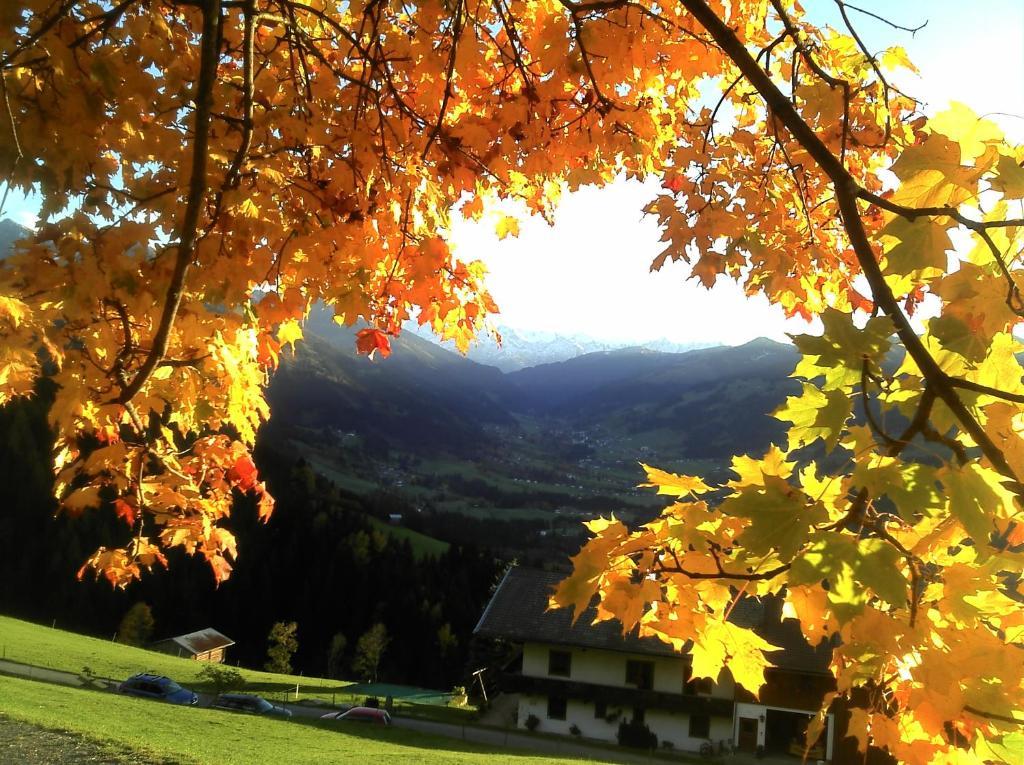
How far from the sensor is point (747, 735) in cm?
2214

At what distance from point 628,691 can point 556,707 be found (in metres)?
2.62

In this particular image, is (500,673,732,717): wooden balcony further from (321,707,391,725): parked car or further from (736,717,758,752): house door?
(321,707,391,725): parked car

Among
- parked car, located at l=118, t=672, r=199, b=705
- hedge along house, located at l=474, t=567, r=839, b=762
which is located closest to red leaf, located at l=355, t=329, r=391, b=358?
hedge along house, located at l=474, t=567, r=839, b=762

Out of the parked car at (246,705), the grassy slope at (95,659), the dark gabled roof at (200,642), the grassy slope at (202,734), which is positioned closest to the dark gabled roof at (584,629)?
the grassy slope at (202,734)

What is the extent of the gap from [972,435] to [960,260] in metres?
0.40

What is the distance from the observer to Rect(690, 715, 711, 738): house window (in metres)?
22.5

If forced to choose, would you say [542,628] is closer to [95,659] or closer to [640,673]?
[640,673]

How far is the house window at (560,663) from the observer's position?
2289 centimetres

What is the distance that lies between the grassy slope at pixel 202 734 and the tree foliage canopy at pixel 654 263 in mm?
9924

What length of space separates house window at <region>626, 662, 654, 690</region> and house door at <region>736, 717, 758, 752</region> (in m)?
3.18

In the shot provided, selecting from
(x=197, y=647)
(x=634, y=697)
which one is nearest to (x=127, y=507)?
(x=634, y=697)

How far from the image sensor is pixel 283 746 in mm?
14898

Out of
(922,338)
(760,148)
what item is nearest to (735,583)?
(922,338)

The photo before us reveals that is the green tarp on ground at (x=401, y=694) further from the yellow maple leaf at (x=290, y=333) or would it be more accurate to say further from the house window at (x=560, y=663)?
the yellow maple leaf at (x=290, y=333)
